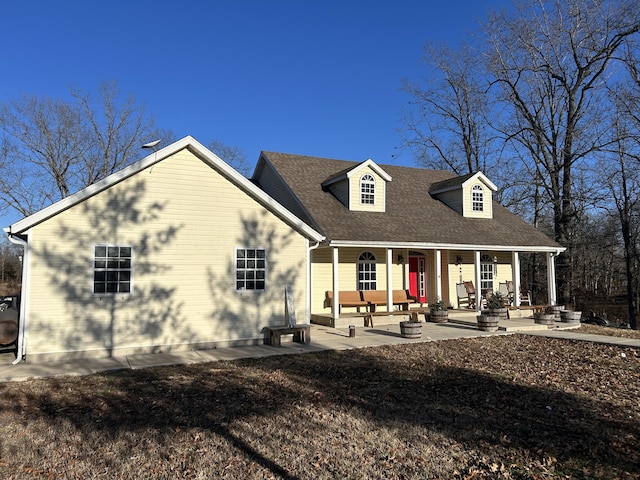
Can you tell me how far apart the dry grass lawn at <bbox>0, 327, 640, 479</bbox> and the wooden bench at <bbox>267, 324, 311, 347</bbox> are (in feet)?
6.12

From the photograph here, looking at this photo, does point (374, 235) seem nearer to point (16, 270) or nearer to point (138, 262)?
point (138, 262)

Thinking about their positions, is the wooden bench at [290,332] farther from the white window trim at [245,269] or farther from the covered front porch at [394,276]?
the covered front porch at [394,276]

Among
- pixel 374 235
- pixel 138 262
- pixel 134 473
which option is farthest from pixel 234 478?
pixel 374 235

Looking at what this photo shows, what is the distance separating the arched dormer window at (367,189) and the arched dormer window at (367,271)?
7.08 feet

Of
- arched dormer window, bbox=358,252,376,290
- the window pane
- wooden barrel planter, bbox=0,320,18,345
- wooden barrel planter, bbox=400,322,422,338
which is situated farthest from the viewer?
arched dormer window, bbox=358,252,376,290

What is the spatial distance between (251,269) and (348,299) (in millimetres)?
5522

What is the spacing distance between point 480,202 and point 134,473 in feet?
61.7

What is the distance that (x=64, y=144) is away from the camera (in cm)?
3158

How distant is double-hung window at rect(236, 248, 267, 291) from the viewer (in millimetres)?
11773

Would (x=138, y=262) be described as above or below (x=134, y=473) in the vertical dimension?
above

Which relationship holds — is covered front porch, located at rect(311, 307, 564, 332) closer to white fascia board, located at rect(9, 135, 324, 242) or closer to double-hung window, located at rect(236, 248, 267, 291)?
white fascia board, located at rect(9, 135, 324, 242)

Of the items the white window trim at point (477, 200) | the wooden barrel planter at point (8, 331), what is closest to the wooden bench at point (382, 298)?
the white window trim at point (477, 200)

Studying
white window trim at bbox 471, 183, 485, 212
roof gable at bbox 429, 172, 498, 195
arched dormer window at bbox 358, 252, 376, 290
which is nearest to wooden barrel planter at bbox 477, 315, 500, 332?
arched dormer window at bbox 358, 252, 376, 290

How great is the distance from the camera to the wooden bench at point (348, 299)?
637 inches
